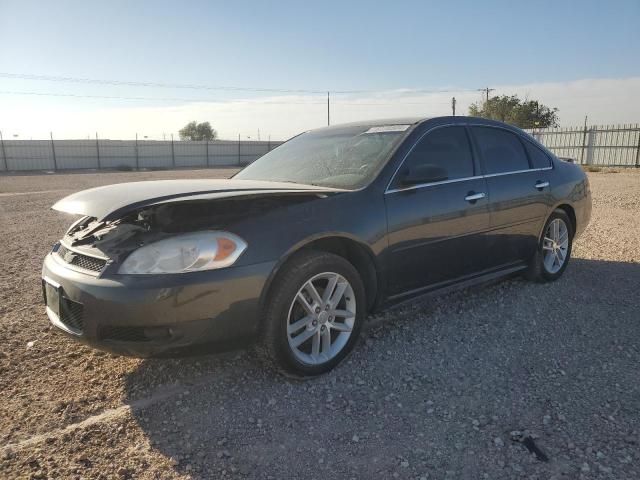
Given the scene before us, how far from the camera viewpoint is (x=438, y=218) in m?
3.60

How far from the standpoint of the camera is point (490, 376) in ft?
10.1

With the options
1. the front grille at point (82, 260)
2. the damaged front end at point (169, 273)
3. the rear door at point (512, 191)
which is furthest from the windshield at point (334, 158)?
the front grille at point (82, 260)

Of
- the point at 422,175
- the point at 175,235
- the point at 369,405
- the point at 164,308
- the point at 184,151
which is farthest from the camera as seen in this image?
the point at 184,151

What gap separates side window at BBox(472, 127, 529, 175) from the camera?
4238 millimetres

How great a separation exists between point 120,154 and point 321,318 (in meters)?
40.2

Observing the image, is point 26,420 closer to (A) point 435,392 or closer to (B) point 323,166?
(A) point 435,392

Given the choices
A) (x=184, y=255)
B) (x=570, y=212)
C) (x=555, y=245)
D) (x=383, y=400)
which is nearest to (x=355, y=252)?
(x=383, y=400)

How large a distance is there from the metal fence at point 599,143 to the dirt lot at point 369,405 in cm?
2436

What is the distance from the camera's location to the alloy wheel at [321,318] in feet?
9.74

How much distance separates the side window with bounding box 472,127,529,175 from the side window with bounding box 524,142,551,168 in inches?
4.4

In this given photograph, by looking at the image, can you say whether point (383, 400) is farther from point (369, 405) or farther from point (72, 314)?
point (72, 314)

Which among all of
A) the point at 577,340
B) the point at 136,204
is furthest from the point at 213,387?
the point at 577,340

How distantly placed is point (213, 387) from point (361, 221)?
1323 millimetres

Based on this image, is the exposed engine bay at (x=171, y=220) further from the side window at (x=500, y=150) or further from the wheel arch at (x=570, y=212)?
the wheel arch at (x=570, y=212)
